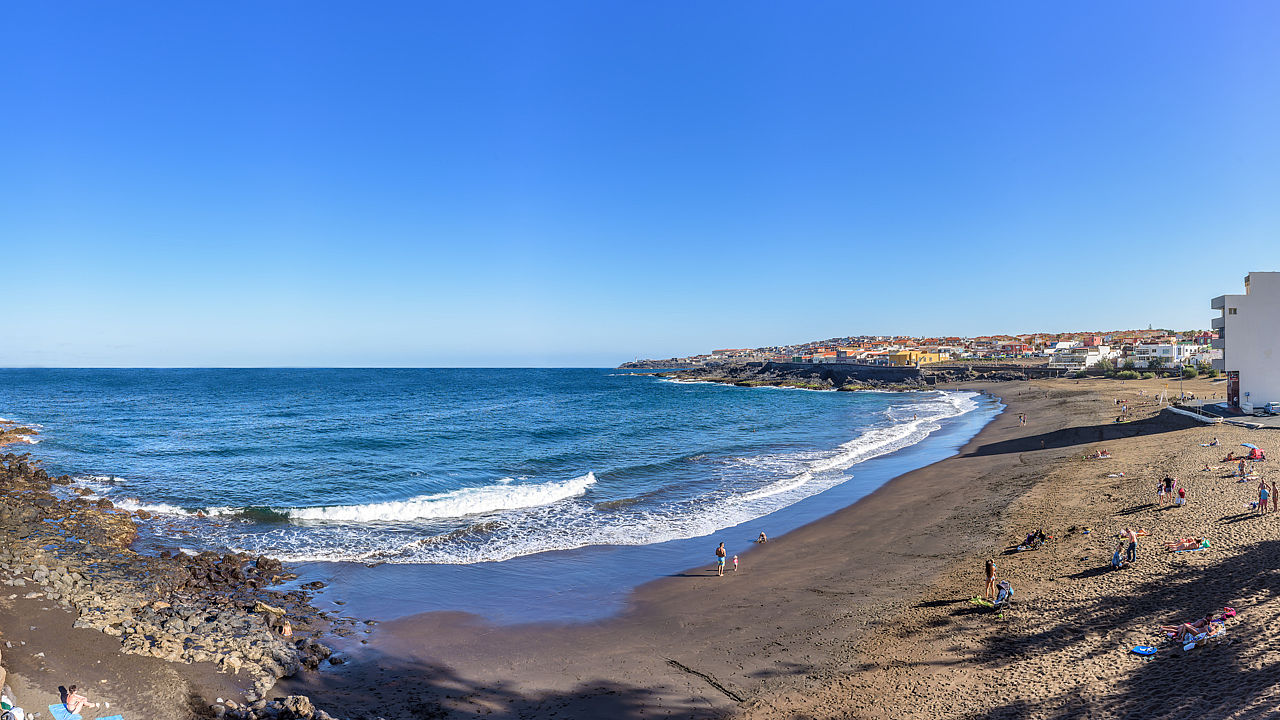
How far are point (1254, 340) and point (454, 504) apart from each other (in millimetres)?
43336

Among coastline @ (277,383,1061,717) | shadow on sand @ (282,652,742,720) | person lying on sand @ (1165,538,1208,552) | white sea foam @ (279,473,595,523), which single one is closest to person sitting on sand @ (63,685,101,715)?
shadow on sand @ (282,652,742,720)

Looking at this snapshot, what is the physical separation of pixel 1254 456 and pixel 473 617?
2636 centimetres

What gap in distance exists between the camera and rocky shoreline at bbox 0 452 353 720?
35.9ft

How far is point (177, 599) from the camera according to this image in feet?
44.8

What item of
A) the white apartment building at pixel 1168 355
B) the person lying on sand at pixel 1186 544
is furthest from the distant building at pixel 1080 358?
the person lying on sand at pixel 1186 544

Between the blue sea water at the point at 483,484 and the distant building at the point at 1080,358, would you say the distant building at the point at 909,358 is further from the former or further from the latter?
the blue sea water at the point at 483,484

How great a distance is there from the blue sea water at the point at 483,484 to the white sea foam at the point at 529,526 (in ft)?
0.31

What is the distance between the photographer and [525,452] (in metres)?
35.7

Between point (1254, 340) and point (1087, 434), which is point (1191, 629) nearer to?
point (1087, 434)

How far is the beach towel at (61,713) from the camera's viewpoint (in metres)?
8.79

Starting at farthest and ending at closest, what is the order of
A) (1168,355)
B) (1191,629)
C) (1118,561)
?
(1168,355) < (1118,561) < (1191,629)

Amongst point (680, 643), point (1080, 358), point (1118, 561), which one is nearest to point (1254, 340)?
point (1118, 561)

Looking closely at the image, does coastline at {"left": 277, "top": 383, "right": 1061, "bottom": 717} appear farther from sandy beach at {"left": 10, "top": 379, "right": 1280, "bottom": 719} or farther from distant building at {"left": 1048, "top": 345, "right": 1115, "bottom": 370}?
distant building at {"left": 1048, "top": 345, "right": 1115, "bottom": 370}

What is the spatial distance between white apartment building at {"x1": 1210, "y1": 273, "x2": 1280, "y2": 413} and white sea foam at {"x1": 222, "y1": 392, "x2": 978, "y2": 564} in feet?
80.7
